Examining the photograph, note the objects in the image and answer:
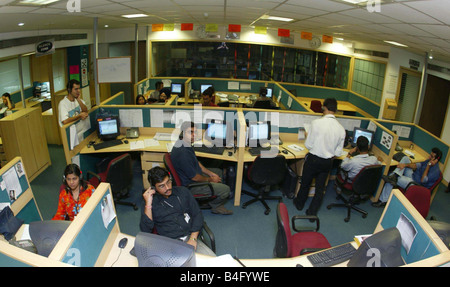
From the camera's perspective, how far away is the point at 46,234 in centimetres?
174

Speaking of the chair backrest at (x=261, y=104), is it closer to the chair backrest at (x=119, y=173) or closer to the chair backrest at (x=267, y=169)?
the chair backrest at (x=267, y=169)

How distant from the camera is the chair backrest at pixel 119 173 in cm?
328

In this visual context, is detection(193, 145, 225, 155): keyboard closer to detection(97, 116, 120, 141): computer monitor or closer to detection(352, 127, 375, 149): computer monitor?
detection(97, 116, 120, 141): computer monitor

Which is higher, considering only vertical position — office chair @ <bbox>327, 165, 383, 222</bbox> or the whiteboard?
the whiteboard

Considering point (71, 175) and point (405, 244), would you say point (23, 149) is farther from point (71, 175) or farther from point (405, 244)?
point (405, 244)

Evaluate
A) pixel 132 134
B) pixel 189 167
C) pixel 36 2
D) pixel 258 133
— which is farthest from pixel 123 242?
pixel 258 133

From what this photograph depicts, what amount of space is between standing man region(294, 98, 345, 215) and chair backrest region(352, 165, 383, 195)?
34 cm

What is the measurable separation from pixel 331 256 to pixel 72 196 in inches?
84.9

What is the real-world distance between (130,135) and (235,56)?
5363 millimetres

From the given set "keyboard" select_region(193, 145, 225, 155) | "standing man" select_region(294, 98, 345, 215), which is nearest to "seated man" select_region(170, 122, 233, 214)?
"keyboard" select_region(193, 145, 225, 155)

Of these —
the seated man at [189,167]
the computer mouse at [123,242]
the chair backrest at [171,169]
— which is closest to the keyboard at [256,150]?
the seated man at [189,167]

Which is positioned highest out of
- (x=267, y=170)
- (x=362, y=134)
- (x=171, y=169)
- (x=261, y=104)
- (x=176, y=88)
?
(x=176, y=88)

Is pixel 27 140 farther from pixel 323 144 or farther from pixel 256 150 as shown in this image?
pixel 323 144

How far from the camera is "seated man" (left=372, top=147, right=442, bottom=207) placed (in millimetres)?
3619
